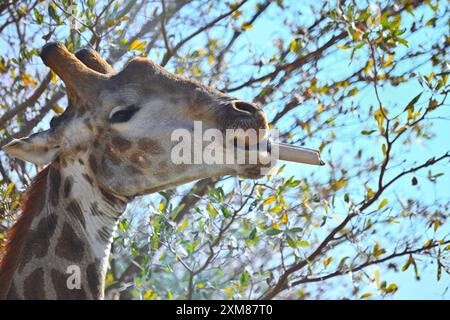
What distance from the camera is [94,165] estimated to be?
4.66 meters

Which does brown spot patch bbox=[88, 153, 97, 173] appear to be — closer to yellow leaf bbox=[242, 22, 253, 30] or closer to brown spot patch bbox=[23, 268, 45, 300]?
brown spot patch bbox=[23, 268, 45, 300]

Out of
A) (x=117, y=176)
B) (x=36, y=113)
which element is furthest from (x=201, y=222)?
(x=36, y=113)

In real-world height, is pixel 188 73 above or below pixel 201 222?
above

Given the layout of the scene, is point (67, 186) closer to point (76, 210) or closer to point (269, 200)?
point (76, 210)

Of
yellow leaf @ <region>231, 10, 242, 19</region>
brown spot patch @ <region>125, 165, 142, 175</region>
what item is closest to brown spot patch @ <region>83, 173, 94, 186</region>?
brown spot patch @ <region>125, 165, 142, 175</region>

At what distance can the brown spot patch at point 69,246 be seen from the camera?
447cm

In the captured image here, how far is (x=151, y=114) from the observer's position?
4664mm

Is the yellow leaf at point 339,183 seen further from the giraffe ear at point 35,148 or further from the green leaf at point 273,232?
the giraffe ear at point 35,148

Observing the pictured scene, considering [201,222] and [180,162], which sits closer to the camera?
[180,162]

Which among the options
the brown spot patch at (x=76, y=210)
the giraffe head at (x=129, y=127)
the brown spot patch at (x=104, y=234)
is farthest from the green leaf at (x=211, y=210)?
the brown spot patch at (x=76, y=210)

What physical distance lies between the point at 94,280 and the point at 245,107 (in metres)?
1.35

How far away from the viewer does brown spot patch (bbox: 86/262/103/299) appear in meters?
4.41
